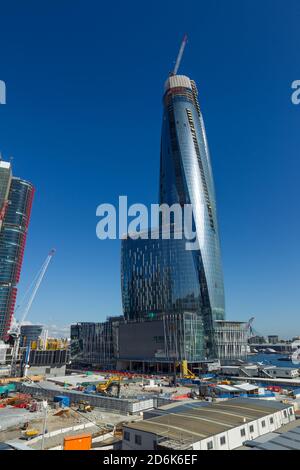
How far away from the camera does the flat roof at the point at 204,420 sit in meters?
36.8

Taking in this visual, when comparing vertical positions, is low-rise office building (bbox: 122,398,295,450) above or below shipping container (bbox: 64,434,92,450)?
above

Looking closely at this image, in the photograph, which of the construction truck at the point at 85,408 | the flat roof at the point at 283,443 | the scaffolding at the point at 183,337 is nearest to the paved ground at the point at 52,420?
the construction truck at the point at 85,408

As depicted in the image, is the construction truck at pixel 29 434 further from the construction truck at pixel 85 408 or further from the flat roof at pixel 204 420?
the flat roof at pixel 204 420

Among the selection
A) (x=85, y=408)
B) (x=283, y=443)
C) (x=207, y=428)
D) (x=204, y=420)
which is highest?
(x=204, y=420)

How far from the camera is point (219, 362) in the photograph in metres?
187

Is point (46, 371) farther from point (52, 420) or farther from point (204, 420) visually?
point (204, 420)

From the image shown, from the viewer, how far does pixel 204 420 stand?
41938 millimetres

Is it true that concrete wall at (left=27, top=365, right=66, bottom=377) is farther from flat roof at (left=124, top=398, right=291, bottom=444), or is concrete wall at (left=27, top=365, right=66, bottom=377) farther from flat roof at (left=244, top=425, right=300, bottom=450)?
flat roof at (left=244, top=425, right=300, bottom=450)

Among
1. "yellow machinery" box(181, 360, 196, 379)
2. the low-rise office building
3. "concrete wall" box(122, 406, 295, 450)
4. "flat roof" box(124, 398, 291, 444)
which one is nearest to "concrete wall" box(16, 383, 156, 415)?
"flat roof" box(124, 398, 291, 444)

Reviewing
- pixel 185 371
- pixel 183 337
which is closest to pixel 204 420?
pixel 185 371

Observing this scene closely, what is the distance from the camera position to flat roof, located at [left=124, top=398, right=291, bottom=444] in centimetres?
3681

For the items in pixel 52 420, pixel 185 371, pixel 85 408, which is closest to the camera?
pixel 52 420

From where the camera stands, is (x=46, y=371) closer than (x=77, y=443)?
No

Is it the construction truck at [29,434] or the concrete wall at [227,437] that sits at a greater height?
the concrete wall at [227,437]
